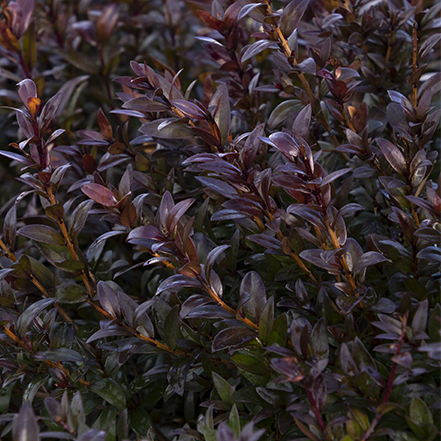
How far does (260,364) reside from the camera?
964mm

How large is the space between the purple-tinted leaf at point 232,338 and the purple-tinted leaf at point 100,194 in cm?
35

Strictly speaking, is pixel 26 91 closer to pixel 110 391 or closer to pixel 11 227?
pixel 11 227

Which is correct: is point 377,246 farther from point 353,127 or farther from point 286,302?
point 353,127

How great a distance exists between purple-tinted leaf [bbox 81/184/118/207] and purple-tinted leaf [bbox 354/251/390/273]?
51 centimetres

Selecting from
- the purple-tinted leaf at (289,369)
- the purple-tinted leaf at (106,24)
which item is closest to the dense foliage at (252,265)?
the purple-tinted leaf at (289,369)

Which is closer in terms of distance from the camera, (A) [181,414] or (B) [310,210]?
(B) [310,210]

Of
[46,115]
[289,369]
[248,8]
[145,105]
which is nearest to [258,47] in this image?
[248,8]

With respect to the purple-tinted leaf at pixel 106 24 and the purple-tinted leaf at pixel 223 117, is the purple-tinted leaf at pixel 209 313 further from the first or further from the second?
the purple-tinted leaf at pixel 106 24

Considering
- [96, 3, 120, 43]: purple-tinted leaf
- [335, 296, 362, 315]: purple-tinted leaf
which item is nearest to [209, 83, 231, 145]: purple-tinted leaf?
[335, 296, 362, 315]: purple-tinted leaf

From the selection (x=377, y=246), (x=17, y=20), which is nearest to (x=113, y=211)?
(x=377, y=246)

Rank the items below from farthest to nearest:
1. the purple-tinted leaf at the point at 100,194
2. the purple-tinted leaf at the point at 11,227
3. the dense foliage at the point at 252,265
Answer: the purple-tinted leaf at the point at 11,227 < the purple-tinted leaf at the point at 100,194 < the dense foliage at the point at 252,265

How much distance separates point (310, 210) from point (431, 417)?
42cm

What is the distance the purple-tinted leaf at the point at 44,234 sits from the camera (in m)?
1.09

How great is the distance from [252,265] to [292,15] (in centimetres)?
60
